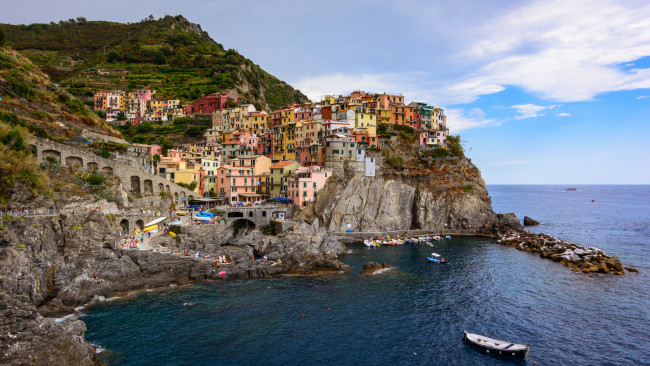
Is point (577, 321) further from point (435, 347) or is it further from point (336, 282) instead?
point (336, 282)

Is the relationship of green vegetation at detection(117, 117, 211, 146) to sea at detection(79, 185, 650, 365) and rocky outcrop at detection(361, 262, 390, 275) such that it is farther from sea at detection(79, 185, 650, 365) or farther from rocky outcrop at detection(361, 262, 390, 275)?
rocky outcrop at detection(361, 262, 390, 275)

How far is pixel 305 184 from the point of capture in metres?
68.2

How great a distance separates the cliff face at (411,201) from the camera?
67875mm

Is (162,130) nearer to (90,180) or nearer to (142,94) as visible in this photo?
(142,94)

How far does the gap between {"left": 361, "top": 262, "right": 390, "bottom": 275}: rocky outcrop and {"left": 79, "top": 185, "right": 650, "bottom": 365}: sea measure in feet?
Result: 3.56

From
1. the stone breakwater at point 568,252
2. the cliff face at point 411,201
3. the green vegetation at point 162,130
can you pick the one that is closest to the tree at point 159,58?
the green vegetation at point 162,130

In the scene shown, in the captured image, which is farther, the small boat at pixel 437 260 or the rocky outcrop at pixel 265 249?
the small boat at pixel 437 260

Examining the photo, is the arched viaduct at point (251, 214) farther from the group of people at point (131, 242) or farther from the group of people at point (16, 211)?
the group of people at point (16, 211)

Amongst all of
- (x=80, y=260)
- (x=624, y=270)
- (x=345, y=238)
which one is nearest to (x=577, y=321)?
(x=624, y=270)

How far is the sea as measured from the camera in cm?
2673

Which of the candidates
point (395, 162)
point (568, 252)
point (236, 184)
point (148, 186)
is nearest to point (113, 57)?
point (236, 184)

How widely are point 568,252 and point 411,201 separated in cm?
2780

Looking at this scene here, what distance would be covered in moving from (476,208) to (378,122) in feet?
91.0

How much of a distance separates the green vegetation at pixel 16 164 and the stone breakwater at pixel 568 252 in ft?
221
